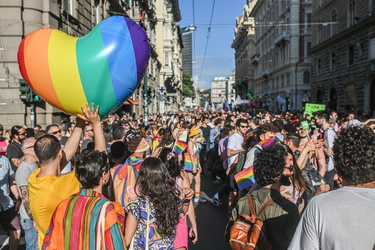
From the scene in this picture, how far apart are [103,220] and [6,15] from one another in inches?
460

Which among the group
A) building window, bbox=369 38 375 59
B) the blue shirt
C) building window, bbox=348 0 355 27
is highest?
building window, bbox=348 0 355 27

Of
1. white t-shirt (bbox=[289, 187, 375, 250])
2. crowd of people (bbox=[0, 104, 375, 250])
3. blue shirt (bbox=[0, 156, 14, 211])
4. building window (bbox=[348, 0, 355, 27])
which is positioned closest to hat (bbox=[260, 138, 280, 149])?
crowd of people (bbox=[0, 104, 375, 250])

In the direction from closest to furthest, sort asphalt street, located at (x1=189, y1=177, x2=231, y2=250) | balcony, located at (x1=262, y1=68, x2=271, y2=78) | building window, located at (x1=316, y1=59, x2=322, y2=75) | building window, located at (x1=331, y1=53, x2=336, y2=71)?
asphalt street, located at (x1=189, y1=177, x2=231, y2=250) → building window, located at (x1=331, y1=53, x2=336, y2=71) → building window, located at (x1=316, y1=59, x2=322, y2=75) → balcony, located at (x1=262, y1=68, x2=271, y2=78)

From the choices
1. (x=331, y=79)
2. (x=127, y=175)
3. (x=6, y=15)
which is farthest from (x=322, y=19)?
(x=127, y=175)

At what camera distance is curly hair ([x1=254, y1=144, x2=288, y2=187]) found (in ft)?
9.59

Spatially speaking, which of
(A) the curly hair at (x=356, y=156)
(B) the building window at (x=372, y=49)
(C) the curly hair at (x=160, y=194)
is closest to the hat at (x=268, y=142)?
(C) the curly hair at (x=160, y=194)

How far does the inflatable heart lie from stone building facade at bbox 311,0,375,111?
23191 mm

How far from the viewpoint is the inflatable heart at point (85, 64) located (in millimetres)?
3156

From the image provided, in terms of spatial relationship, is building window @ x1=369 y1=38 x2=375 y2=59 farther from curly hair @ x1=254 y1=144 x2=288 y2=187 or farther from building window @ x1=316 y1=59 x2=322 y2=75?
curly hair @ x1=254 y1=144 x2=288 y2=187

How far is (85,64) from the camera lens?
10.4 ft

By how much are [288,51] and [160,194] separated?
4714cm

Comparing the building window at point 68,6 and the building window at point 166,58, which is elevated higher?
the building window at point 166,58

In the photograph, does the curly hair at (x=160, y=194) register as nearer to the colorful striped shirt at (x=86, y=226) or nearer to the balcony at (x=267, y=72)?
the colorful striped shirt at (x=86, y=226)

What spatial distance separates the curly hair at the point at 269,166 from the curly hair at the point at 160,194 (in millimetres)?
746
